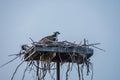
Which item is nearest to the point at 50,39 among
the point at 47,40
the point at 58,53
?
the point at 47,40

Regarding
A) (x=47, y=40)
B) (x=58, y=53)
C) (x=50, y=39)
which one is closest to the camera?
(x=58, y=53)

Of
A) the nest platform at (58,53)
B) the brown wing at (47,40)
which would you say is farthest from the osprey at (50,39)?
the nest platform at (58,53)

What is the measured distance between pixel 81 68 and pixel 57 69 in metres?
0.78

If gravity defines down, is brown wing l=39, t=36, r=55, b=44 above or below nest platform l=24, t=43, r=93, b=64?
above

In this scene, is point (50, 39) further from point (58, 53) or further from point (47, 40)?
point (58, 53)

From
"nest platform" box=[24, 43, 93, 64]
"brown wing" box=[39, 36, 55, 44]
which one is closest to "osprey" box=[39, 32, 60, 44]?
"brown wing" box=[39, 36, 55, 44]

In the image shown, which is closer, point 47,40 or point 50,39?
point 47,40

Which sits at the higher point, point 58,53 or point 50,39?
point 50,39

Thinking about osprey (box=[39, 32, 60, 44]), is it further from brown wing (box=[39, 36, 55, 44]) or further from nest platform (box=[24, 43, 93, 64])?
nest platform (box=[24, 43, 93, 64])

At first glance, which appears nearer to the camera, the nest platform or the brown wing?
the nest platform

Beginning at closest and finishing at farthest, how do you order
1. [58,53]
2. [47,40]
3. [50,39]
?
[58,53] → [47,40] → [50,39]

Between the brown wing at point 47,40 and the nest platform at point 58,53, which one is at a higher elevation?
the brown wing at point 47,40

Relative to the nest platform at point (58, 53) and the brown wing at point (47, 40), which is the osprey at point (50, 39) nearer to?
the brown wing at point (47, 40)

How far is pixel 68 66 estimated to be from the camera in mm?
10219
